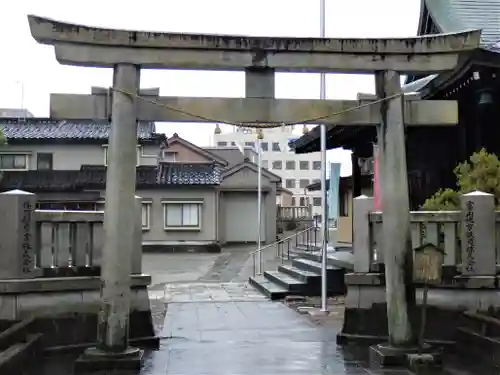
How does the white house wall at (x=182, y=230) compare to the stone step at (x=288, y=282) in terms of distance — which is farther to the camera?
the white house wall at (x=182, y=230)

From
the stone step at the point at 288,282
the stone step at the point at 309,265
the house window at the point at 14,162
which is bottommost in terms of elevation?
the stone step at the point at 288,282

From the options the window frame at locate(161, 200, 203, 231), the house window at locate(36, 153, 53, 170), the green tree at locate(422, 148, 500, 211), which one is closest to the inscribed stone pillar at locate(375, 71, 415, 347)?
the green tree at locate(422, 148, 500, 211)

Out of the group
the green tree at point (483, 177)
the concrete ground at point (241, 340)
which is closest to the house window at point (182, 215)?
the concrete ground at point (241, 340)

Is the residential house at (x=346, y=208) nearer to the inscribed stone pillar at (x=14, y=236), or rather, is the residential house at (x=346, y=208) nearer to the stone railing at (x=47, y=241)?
the stone railing at (x=47, y=241)

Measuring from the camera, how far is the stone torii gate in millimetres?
8172

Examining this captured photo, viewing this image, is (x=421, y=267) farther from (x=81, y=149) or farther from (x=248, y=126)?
(x=81, y=149)

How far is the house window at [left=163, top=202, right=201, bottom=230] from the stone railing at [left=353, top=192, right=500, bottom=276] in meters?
28.9

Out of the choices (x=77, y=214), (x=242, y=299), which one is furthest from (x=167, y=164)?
(x=77, y=214)

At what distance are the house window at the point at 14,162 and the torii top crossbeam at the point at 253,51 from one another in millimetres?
33553

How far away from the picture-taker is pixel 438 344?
9336 mm

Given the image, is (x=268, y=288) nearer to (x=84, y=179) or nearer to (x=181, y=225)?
(x=181, y=225)

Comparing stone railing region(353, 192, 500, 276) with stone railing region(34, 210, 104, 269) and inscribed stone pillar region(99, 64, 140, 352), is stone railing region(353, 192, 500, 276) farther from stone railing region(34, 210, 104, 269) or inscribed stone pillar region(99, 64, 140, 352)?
stone railing region(34, 210, 104, 269)

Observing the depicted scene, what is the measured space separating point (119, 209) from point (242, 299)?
347 inches

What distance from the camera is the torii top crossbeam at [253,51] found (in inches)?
323
